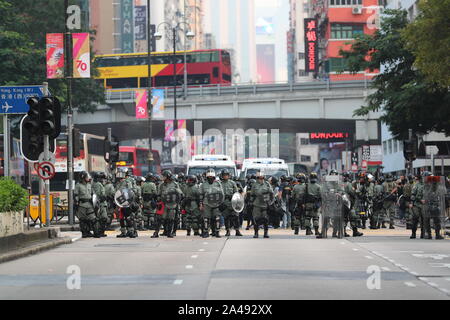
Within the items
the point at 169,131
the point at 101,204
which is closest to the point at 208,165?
the point at 101,204

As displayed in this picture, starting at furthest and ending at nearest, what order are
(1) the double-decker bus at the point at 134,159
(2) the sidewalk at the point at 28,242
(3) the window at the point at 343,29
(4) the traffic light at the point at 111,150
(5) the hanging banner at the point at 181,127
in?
(3) the window at the point at 343,29
(5) the hanging banner at the point at 181,127
(1) the double-decker bus at the point at 134,159
(4) the traffic light at the point at 111,150
(2) the sidewalk at the point at 28,242

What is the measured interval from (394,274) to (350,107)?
55346 mm

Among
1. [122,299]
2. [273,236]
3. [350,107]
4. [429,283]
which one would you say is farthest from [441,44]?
[350,107]

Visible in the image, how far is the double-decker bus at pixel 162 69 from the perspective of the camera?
74.6 meters

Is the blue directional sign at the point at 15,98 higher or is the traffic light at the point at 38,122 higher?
the blue directional sign at the point at 15,98

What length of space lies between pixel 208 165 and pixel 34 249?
21.8 metres

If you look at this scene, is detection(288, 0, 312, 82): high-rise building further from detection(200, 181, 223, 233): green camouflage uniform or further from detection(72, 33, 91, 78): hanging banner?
detection(200, 181, 223, 233): green camouflage uniform

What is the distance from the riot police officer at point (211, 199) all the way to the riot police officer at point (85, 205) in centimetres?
287

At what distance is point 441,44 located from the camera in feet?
98.7

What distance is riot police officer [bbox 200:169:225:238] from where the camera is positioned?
93.1 ft

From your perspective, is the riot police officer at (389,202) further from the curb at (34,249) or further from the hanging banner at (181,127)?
the hanging banner at (181,127)

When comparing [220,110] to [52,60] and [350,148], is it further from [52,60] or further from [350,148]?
[52,60]

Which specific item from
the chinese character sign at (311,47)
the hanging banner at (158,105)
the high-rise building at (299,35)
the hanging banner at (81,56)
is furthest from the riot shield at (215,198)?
the high-rise building at (299,35)

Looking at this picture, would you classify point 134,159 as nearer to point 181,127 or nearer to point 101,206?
point 181,127
